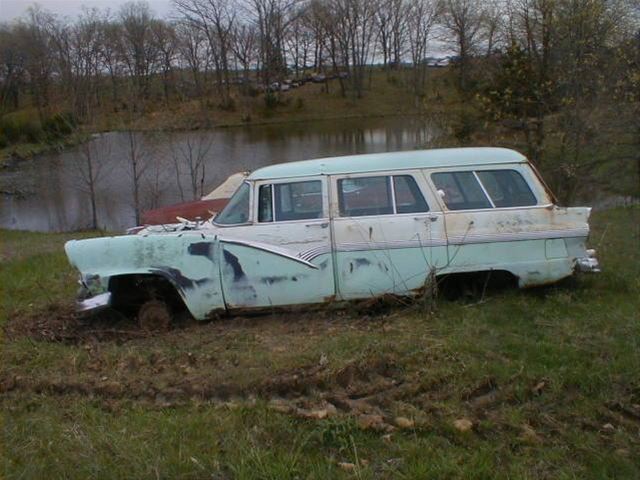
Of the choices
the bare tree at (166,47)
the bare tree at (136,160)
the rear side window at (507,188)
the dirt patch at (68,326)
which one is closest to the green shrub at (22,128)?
the bare tree at (166,47)

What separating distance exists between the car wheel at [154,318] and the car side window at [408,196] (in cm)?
251

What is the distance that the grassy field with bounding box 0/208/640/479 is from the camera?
122 inches

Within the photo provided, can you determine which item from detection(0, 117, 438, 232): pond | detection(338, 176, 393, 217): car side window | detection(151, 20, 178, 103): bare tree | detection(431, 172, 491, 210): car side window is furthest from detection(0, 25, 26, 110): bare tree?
detection(431, 172, 491, 210): car side window

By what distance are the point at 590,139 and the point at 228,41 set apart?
54068 millimetres

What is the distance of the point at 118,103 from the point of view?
92.7 feet

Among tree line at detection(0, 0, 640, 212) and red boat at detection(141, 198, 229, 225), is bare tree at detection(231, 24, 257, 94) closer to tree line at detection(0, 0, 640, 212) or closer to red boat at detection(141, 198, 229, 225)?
tree line at detection(0, 0, 640, 212)

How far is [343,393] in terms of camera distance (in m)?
3.90

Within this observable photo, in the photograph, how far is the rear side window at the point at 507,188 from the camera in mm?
5723

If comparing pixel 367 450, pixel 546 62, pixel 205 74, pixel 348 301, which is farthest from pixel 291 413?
pixel 205 74

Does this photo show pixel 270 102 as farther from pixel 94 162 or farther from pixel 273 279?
pixel 273 279

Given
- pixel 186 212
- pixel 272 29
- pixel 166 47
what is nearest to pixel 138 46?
pixel 166 47

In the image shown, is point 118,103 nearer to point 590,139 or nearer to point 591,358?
point 590,139

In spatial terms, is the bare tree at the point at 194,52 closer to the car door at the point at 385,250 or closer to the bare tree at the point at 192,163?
the bare tree at the point at 192,163

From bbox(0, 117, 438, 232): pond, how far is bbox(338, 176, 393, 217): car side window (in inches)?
436
